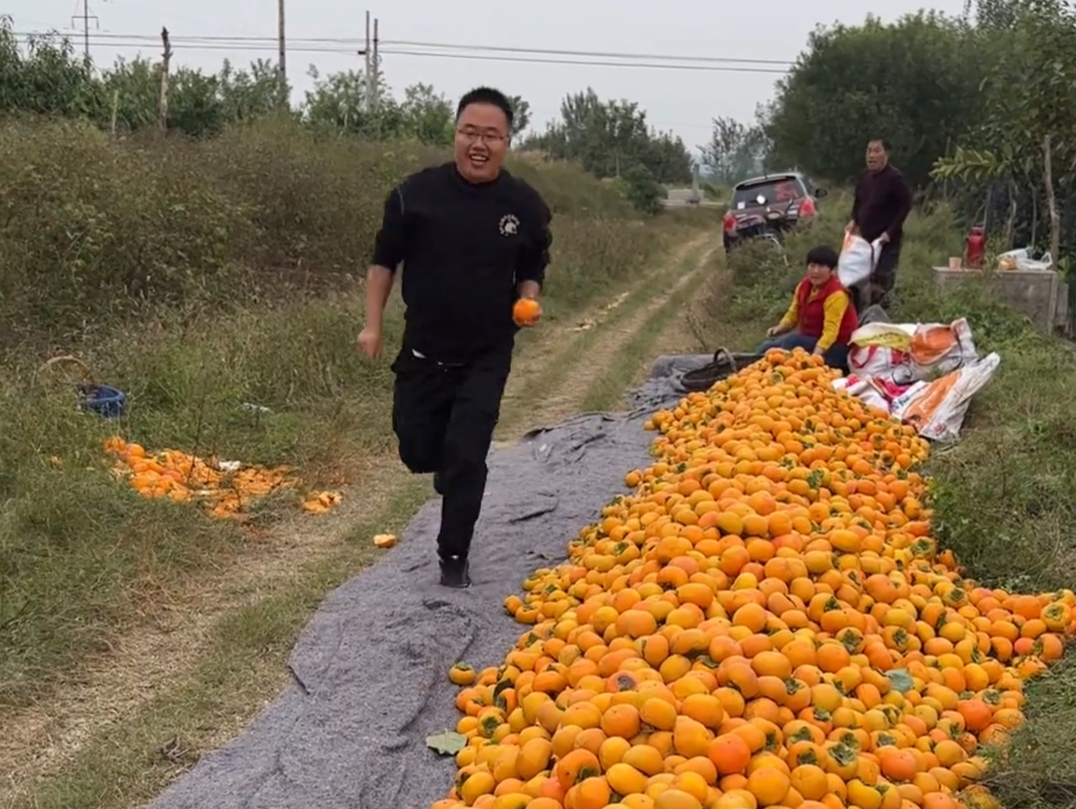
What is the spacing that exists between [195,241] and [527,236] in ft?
21.7

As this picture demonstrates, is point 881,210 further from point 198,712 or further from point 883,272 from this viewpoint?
point 198,712

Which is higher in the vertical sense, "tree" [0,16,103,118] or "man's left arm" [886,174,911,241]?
"tree" [0,16,103,118]

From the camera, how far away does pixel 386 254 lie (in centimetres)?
426

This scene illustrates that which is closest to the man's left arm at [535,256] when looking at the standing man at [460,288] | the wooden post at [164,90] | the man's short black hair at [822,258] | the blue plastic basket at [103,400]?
the standing man at [460,288]

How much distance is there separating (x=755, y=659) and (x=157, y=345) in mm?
5770

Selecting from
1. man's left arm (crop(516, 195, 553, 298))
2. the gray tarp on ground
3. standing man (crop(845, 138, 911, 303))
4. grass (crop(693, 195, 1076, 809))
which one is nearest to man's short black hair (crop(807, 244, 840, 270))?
grass (crop(693, 195, 1076, 809))

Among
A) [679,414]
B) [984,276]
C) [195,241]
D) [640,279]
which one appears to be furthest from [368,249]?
[679,414]

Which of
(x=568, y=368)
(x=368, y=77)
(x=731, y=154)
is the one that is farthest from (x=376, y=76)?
(x=731, y=154)

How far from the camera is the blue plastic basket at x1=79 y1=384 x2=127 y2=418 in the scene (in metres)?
6.46

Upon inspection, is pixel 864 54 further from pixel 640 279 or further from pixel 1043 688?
pixel 1043 688

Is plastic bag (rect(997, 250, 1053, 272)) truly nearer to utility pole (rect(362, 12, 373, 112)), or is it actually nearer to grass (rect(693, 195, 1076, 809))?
grass (rect(693, 195, 1076, 809))

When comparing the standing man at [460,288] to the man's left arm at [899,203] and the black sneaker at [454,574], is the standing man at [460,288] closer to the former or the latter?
the black sneaker at [454,574]

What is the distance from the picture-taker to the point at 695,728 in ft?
8.20

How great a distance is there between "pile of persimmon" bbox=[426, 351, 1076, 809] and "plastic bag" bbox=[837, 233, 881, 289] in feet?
14.1
